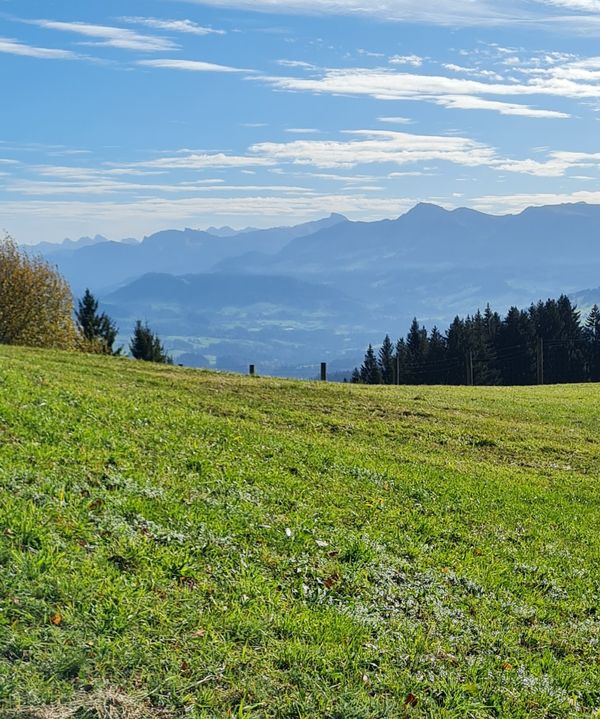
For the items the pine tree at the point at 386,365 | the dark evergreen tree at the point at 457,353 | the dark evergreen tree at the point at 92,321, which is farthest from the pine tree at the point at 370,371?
the dark evergreen tree at the point at 92,321

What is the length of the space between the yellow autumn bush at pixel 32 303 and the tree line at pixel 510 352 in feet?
151

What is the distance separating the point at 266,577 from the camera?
7.61 metres

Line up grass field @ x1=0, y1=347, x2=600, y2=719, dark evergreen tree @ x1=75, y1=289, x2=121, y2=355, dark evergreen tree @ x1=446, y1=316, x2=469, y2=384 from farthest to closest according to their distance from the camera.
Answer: dark evergreen tree @ x1=446, y1=316, x2=469, y2=384, dark evergreen tree @ x1=75, y1=289, x2=121, y2=355, grass field @ x1=0, y1=347, x2=600, y2=719

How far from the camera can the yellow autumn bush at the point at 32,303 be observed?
56.5 metres

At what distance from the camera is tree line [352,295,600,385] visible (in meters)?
95.1

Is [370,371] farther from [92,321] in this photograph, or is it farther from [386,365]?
[92,321]

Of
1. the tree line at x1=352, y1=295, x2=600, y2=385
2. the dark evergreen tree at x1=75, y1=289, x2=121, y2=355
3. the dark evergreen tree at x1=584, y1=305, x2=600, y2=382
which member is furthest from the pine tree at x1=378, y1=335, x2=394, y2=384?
the dark evergreen tree at x1=75, y1=289, x2=121, y2=355

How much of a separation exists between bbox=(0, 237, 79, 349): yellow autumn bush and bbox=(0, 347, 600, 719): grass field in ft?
146

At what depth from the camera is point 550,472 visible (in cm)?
1780

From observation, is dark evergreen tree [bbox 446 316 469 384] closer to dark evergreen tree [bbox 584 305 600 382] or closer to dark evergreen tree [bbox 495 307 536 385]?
dark evergreen tree [bbox 495 307 536 385]

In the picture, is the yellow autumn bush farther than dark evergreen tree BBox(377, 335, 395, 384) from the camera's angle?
No

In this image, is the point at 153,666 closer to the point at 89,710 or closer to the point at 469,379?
the point at 89,710

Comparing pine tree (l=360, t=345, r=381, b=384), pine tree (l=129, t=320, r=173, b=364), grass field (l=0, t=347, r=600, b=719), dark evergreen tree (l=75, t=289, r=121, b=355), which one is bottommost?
grass field (l=0, t=347, r=600, b=719)

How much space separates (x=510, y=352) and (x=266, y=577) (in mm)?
97951
